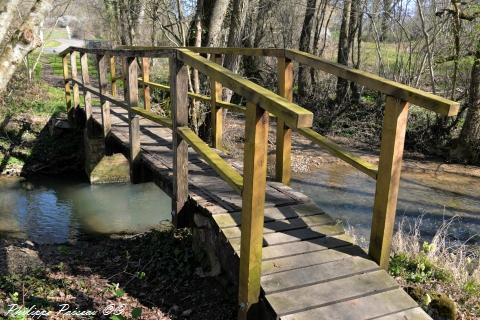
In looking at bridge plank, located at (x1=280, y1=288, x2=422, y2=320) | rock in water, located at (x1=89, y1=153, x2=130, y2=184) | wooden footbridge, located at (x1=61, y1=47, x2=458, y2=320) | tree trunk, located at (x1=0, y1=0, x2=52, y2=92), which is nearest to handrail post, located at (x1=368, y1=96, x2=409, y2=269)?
wooden footbridge, located at (x1=61, y1=47, x2=458, y2=320)

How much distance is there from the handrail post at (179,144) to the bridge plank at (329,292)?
5.16 feet

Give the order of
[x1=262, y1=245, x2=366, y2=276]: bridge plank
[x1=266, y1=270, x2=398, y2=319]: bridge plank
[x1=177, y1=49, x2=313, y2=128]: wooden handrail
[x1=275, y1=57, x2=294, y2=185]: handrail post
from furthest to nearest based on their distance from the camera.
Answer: [x1=275, y1=57, x2=294, y2=185]: handrail post, [x1=262, y1=245, x2=366, y2=276]: bridge plank, [x1=266, y1=270, x2=398, y2=319]: bridge plank, [x1=177, y1=49, x2=313, y2=128]: wooden handrail

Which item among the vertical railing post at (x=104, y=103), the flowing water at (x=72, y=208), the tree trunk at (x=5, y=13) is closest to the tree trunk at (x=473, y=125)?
the flowing water at (x=72, y=208)

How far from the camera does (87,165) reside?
32.2 feet

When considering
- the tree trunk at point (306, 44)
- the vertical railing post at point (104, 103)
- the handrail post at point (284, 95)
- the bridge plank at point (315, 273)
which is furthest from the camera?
the tree trunk at point (306, 44)

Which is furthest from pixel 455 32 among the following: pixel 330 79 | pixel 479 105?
pixel 330 79

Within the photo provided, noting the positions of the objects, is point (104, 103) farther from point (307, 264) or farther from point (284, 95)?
point (307, 264)

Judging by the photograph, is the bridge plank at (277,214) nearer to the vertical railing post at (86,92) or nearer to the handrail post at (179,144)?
the handrail post at (179,144)

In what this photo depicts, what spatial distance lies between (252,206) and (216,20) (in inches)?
286

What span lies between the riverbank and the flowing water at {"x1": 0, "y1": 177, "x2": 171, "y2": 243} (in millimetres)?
1645

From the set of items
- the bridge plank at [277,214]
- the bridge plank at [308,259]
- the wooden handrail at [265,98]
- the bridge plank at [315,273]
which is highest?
the wooden handrail at [265,98]

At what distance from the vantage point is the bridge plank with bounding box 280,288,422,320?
9.27 feet

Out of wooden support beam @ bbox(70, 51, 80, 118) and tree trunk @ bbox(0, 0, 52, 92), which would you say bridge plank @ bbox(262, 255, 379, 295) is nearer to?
tree trunk @ bbox(0, 0, 52, 92)

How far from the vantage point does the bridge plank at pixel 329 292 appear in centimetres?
290
